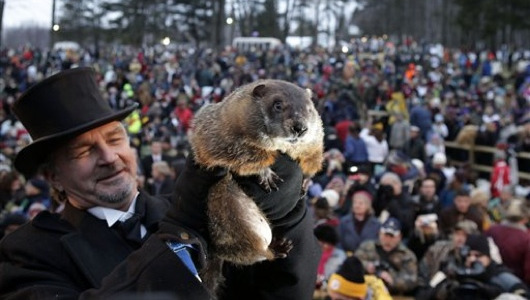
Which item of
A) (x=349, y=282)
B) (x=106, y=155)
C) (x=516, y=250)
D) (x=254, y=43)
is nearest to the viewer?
(x=106, y=155)

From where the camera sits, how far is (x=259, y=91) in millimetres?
2535

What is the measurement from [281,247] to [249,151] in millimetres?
338

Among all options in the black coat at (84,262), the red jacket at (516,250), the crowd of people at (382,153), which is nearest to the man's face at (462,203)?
the crowd of people at (382,153)

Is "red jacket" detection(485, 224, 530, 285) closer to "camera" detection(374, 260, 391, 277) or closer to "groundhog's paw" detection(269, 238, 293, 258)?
"camera" detection(374, 260, 391, 277)

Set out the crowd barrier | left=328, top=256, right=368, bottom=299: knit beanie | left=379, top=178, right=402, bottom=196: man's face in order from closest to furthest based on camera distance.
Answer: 1. left=328, top=256, right=368, bottom=299: knit beanie
2. left=379, top=178, right=402, bottom=196: man's face
3. the crowd barrier

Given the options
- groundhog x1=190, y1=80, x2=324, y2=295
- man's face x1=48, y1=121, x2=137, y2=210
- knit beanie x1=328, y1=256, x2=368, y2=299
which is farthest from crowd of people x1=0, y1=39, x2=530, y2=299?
groundhog x1=190, y1=80, x2=324, y2=295

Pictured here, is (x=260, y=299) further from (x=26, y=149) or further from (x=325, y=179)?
(x=325, y=179)

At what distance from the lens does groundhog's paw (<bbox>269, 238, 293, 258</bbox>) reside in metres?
2.36

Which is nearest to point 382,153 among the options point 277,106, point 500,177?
point 500,177

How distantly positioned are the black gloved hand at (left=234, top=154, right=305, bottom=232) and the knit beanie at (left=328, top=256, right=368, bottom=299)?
2.65 meters

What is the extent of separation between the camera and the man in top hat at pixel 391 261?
6012mm

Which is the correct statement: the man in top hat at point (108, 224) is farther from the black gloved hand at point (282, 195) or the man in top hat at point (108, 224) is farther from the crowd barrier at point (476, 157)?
the crowd barrier at point (476, 157)

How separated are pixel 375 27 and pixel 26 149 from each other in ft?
208

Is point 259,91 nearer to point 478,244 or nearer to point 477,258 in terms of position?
point 477,258
